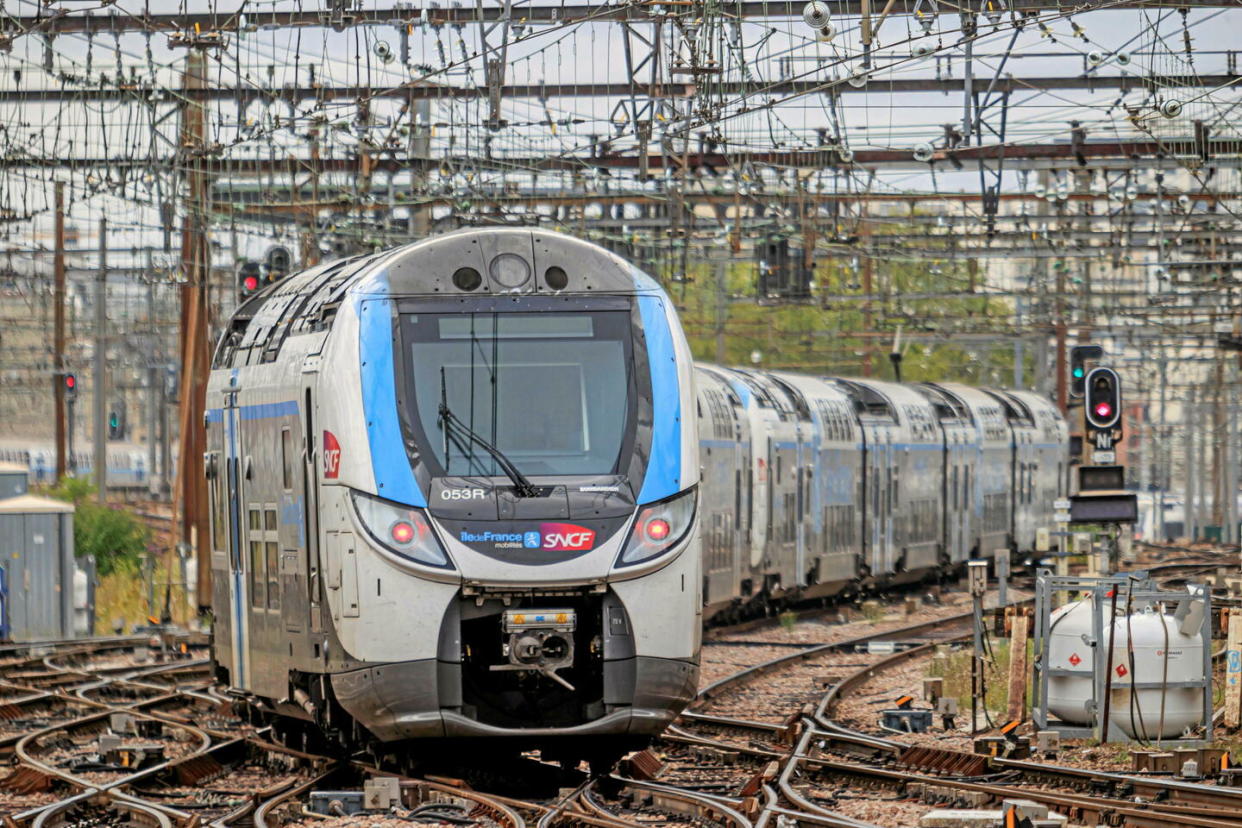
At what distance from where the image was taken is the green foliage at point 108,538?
138ft

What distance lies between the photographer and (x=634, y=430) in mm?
12758

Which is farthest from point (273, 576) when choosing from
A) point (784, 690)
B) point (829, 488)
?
point (829, 488)

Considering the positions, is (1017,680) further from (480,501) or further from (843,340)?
(843,340)

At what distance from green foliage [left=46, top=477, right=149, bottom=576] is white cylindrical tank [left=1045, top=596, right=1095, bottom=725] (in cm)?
2856

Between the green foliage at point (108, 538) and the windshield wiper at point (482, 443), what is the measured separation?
29.7 meters

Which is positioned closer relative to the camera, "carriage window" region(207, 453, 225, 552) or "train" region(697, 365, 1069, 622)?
"carriage window" region(207, 453, 225, 552)

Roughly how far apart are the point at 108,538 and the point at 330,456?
103 ft

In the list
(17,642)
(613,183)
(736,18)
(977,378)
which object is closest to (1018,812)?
(736,18)

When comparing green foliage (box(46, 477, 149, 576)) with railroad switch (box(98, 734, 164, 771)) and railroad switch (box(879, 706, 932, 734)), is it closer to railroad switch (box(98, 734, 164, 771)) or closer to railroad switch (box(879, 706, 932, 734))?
railroad switch (box(98, 734, 164, 771))

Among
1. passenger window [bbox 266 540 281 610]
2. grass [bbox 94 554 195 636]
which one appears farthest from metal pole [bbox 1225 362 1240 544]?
passenger window [bbox 266 540 281 610]

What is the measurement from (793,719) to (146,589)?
21.0 meters

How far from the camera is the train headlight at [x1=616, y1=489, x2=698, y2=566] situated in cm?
1247

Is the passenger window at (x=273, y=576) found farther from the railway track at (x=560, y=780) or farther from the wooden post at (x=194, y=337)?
the wooden post at (x=194, y=337)

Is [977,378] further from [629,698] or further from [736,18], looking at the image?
[629,698]
